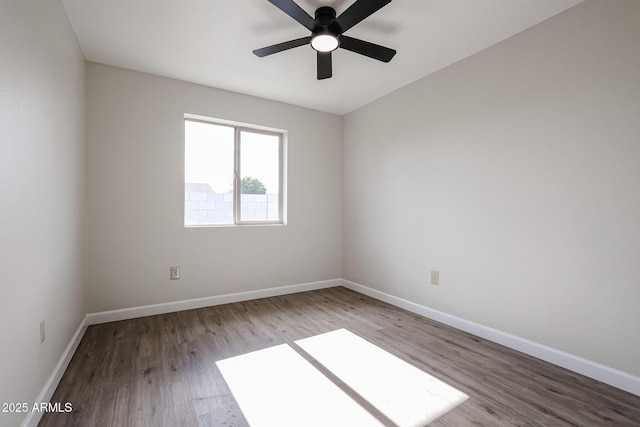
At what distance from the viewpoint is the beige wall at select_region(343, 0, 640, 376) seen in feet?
5.74

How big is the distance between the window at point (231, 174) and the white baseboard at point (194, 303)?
85cm

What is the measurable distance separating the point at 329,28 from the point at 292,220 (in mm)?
2328

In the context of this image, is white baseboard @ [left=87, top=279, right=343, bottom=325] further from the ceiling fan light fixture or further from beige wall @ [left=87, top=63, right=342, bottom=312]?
the ceiling fan light fixture

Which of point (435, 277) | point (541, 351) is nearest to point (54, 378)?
point (435, 277)

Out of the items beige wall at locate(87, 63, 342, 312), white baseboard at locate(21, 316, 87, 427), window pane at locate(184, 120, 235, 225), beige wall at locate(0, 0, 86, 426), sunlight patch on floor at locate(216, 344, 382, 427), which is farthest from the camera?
window pane at locate(184, 120, 235, 225)

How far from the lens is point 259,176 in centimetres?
366

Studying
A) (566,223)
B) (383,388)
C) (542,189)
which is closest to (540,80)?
(542,189)

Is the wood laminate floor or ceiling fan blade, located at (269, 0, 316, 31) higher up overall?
ceiling fan blade, located at (269, 0, 316, 31)

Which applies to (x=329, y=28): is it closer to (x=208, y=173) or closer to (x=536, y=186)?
(x=536, y=186)

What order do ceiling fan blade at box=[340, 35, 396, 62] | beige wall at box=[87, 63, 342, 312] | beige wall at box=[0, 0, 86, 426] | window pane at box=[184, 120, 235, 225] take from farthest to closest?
window pane at box=[184, 120, 235, 225] < beige wall at box=[87, 63, 342, 312] < ceiling fan blade at box=[340, 35, 396, 62] < beige wall at box=[0, 0, 86, 426]

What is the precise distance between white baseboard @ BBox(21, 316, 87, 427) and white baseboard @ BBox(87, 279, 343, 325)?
0.94ft


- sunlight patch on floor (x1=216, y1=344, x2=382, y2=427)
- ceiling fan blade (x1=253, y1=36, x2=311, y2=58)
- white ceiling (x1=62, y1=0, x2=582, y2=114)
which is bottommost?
sunlight patch on floor (x1=216, y1=344, x2=382, y2=427)

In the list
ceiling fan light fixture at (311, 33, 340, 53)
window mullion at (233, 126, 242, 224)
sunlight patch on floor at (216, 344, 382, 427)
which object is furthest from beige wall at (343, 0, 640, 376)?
window mullion at (233, 126, 242, 224)

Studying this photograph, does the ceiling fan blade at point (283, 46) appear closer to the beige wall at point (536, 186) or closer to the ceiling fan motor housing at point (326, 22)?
the ceiling fan motor housing at point (326, 22)
